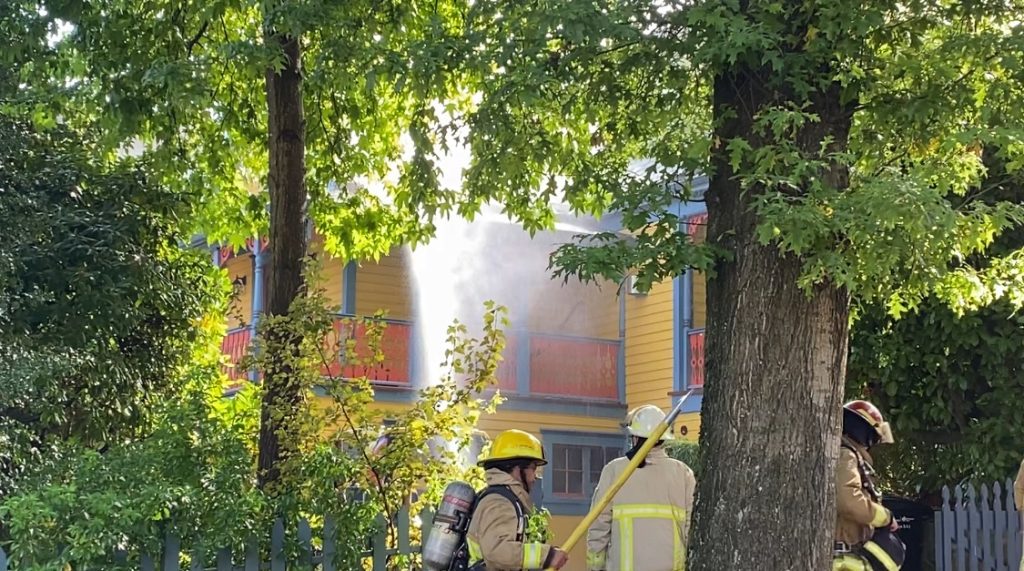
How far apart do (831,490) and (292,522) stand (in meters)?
3.19

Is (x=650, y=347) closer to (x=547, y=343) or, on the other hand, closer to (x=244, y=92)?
(x=547, y=343)

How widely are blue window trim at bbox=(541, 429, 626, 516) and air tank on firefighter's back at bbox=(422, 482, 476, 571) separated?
12481 millimetres

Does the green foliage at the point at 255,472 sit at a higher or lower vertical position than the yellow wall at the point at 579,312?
lower

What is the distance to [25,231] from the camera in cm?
931

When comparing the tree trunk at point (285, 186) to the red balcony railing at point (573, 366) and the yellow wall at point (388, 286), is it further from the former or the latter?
the red balcony railing at point (573, 366)

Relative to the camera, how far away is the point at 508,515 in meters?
6.31

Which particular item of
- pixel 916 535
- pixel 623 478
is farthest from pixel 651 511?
pixel 916 535

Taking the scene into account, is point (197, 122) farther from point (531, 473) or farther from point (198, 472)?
point (531, 473)

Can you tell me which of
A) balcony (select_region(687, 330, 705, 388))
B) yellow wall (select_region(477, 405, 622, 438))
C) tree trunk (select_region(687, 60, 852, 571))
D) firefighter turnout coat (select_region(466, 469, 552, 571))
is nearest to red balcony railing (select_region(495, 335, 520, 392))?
yellow wall (select_region(477, 405, 622, 438))

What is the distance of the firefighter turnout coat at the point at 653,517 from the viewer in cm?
705

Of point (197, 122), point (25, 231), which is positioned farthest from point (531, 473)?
point (197, 122)

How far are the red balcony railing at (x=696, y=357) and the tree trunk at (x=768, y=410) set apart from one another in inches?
471

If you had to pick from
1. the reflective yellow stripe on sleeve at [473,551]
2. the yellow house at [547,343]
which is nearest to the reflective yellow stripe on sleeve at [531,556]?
the reflective yellow stripe on sleeve at [473,551]

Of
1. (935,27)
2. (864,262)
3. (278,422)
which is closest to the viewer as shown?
(864,262)
